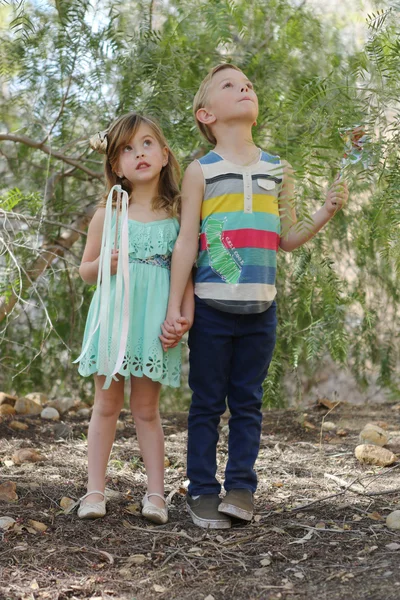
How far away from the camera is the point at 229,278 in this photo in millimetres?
2113

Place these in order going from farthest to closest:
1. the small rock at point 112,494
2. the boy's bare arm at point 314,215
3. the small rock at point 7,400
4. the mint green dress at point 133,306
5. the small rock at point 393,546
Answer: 1. the small rock at point 7,400
2. the small rock at point 112,494
3. the mint green dress at point 133,306
4. the boy's bare arm at point 314,215
5. the small rock at point 393,546

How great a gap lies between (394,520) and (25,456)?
1.35 meters

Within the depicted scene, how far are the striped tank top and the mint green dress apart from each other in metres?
0.14

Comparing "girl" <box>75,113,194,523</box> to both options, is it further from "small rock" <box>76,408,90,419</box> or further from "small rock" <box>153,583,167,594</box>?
"small rock" <box>76,408,90,419</box>

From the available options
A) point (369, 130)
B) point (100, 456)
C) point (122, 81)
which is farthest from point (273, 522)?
point (122, 81)

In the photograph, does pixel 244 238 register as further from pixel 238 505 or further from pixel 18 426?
pixel 18 426

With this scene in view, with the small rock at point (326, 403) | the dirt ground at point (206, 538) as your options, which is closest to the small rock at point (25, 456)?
the dirt ground at point (206, 538)

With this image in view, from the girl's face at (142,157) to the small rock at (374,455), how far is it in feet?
4.19

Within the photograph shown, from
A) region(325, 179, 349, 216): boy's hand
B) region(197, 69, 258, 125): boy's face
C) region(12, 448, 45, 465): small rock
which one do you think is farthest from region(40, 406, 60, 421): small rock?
region(325, 179, 349, 216): boy's hand

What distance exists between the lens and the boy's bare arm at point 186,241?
2.13 metres

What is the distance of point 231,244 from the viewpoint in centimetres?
211

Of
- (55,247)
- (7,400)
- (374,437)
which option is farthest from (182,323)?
(7,400)

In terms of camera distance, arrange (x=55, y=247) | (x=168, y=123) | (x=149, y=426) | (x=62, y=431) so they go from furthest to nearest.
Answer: (x=55, y=247) → (x=62, y=431) → (x=168, y=123) → (x=149, y=426)

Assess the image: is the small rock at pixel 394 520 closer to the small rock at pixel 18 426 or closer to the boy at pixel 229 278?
the boy at pixel 229 278
